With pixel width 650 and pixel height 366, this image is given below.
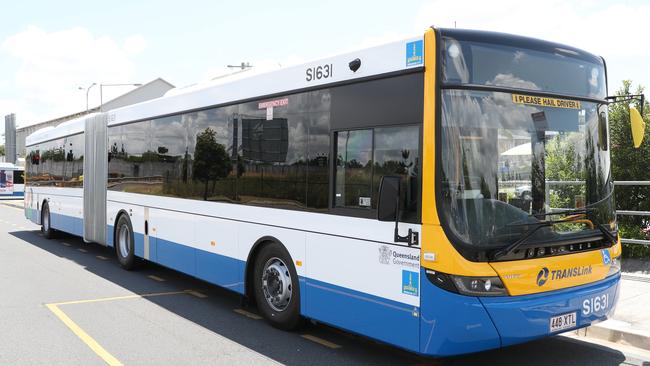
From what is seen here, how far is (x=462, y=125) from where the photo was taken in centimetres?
463

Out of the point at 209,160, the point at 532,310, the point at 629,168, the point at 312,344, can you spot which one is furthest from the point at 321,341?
the point at 629,168

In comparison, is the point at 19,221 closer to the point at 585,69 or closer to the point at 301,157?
the point at 301,157

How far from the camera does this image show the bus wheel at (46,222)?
1579cm

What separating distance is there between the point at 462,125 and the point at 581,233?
5.12 feet

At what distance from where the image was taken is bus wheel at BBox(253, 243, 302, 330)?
→ 6.33 metres

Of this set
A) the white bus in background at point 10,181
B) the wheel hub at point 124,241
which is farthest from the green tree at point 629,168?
the white bus in background at point 10,181

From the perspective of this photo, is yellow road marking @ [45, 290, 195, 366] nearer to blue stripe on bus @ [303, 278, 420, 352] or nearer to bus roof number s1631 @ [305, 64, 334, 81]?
blue stripe on bus @ [303, 278, 420, 352]

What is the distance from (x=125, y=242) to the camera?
10.8 meters

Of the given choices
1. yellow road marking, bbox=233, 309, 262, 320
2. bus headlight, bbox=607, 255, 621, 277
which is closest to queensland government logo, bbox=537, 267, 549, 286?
bus headlight, bbox=607, 255, 621, 277

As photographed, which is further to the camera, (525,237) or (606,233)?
(606,233)

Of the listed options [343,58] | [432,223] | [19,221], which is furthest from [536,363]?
[19,221]

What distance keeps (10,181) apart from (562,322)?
146 ft

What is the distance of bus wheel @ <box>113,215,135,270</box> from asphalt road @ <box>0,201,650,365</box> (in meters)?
0.81

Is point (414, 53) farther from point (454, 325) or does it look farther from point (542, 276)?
point (454, 325)
